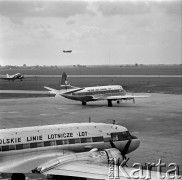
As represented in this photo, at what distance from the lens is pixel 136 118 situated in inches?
1993

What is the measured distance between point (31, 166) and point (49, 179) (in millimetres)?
1965

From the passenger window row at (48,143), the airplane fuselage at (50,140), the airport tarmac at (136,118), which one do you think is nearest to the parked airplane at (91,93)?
the airport tarmac at (136,118)

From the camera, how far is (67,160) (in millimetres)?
21047

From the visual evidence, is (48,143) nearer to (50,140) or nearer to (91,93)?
(50,140)

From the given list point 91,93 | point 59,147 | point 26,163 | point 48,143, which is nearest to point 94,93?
point 91,93

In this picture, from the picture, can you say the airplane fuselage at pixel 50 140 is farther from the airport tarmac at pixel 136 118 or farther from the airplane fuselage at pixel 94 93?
the airplane fuselage at pixel 94 93

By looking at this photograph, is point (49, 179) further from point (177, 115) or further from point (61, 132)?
point (177, 115)

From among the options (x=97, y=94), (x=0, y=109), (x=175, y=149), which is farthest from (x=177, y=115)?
(x=0, y=109)

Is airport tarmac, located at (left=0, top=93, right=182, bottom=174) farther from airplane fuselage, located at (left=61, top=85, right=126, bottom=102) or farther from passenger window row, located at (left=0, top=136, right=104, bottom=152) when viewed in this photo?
passenger window row, located at (left=0, top=136, right=104, bottom=152)

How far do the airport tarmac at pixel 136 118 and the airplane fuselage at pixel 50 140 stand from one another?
456cm

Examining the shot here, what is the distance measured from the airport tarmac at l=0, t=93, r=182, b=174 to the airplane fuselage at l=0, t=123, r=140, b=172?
4.56 meters

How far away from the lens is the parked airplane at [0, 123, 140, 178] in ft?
Result: 69.6

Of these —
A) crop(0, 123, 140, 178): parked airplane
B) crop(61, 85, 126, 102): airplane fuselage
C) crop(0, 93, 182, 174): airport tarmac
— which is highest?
crop(61, 85, 126, 102): airplane fuselage

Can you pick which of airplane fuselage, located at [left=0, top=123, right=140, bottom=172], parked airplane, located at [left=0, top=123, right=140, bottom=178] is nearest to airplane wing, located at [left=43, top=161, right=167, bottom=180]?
parked airplane, located at [left=0, top=123, right=140, bottom=178]
